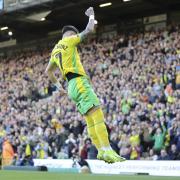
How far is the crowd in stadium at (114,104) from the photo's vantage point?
1750 centimetres

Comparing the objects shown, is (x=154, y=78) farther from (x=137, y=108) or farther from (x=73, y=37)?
(x=73, y=37)

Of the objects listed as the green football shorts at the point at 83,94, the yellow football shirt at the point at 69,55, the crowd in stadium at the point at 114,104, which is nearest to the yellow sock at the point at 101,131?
the green football shorts at the point at 83,94

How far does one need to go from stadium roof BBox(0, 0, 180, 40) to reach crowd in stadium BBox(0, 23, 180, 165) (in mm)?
1842

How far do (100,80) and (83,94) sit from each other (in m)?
14.4

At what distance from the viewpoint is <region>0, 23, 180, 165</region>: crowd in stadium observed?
1750 cm

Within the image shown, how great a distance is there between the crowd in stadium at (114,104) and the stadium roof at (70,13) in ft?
6.04

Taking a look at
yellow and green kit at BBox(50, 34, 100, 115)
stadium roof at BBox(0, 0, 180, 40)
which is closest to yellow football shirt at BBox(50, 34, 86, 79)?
yellow and green kit at BBox(50, 34, 100, 115)

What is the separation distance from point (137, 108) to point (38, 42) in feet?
50.7

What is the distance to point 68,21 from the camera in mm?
31172

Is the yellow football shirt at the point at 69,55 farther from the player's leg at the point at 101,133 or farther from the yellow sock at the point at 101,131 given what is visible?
the yellow sock at the point at 101,131

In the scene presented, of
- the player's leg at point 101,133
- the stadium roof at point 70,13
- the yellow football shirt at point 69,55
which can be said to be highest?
the stadium roof at point 70,13

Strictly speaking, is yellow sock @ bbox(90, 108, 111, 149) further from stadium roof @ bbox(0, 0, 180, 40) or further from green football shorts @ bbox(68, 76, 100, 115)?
stadium roof @ bbox(0, 0, 180, 40)

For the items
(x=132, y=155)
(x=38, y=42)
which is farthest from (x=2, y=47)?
(x=132, y=155)

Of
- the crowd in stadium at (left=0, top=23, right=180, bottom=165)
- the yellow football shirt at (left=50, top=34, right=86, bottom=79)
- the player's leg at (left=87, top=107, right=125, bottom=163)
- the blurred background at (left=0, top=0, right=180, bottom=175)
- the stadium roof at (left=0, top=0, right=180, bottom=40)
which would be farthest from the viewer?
the stadium roof at (left=0, top=0, right=180, bottom=40)
